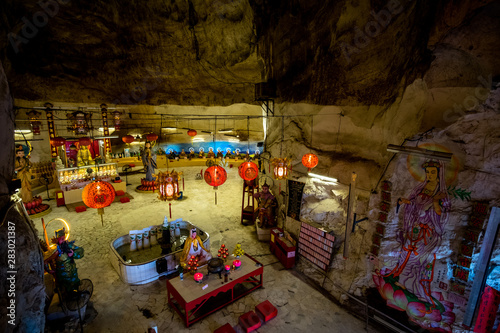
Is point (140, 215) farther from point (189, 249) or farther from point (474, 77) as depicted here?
point (474, 77)

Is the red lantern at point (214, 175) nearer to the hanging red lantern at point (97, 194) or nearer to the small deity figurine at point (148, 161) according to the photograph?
the hanging red lantern at point (97, 194)

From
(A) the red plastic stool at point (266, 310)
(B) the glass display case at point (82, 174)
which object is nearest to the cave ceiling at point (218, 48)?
(B) the glass display case at point (82, 174)

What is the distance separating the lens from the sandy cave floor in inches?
246

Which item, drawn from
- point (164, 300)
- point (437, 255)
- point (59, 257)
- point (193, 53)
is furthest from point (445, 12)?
point (193, 53)

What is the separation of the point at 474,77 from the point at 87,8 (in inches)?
589

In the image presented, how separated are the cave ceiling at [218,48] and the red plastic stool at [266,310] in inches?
257

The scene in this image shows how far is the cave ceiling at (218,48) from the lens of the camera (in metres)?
5.91

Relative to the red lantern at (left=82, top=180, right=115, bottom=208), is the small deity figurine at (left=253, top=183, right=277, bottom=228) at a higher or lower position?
lower

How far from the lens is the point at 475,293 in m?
4.80

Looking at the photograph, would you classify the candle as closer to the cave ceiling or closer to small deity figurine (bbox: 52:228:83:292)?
small deity figurine (bbox: 52:228:83:292)

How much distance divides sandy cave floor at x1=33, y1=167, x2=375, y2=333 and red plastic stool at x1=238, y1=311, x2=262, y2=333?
294mm

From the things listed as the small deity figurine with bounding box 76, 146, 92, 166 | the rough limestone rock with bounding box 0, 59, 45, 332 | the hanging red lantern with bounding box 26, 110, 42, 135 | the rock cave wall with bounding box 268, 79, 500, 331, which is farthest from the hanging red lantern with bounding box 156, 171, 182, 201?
the small deity figurine with bounding box 76, 146, 92, 166

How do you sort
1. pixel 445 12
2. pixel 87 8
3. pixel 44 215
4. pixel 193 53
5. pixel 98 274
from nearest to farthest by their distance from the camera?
1. pixel 445 12
2. pixel 98 274
3. pixel 87 8
4. pixel 44 215
5. pixel 193 53

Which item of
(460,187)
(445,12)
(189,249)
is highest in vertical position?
(445,12)
